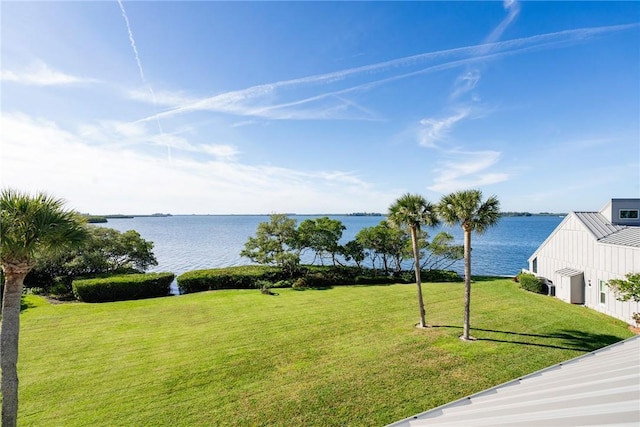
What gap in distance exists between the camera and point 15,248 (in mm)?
5746

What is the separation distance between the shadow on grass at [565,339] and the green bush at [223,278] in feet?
57.8

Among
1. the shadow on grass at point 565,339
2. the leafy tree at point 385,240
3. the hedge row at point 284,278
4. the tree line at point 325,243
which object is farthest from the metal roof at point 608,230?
the leafy tree at point 385,240

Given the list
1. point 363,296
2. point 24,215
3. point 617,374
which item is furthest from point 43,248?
point 363,296

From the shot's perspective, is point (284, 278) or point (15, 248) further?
point (284, 278)

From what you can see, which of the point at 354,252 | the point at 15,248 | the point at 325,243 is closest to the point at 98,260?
the point at 325,243

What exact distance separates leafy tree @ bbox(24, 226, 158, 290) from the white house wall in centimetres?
3314

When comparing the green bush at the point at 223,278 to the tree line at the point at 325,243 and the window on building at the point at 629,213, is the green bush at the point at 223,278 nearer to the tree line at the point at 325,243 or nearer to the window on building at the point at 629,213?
the tree line at the point at 325,243

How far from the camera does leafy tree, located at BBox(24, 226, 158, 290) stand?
2370 centimetres

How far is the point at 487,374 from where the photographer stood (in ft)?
30.8

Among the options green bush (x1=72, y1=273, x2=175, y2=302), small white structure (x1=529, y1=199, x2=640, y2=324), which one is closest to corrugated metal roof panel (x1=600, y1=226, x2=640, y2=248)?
small white structure (x1=529, y1=199, x2=640, y2=324)

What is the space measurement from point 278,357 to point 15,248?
8355 millimetres

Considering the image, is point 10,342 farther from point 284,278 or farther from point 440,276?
point 440,276

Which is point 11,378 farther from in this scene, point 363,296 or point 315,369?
point 363,296

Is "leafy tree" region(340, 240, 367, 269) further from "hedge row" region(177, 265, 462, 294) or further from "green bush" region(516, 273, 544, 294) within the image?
"green bush" region(516, 273, 544, 294)
